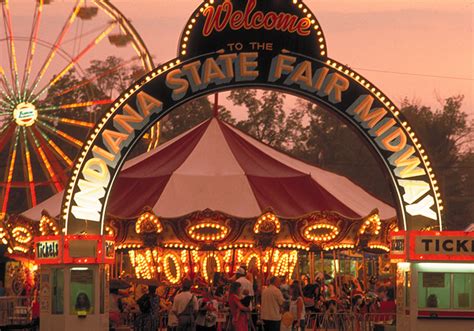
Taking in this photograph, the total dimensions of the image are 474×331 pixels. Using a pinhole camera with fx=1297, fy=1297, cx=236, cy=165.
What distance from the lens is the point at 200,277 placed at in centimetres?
A: 3161

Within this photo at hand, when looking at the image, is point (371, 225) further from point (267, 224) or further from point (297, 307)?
point (297, 307)

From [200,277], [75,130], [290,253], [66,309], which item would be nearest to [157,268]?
[200,277]

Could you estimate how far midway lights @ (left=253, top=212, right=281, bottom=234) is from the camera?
2920cm

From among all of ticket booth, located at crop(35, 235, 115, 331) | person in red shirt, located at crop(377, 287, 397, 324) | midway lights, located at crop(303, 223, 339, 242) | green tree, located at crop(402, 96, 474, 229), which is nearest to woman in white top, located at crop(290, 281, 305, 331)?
person in red shirt, located at crop(377, 287, 397, 324)

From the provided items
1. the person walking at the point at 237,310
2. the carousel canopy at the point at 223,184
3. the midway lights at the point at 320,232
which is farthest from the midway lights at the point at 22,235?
the person walking at the point at 237,310

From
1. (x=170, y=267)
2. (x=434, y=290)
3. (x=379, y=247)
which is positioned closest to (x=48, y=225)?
(x=170, y=267)

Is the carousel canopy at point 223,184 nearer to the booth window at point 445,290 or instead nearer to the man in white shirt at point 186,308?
the man in white shirt at point 186,308

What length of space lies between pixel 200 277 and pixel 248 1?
11320 mm

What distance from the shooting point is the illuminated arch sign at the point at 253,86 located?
21.3 m

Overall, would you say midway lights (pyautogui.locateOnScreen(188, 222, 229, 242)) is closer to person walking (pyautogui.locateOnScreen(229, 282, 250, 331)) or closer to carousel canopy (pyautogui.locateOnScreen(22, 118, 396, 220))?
carousel canopy (pyautogui.locateOnScreen(22, 118, 396, 220))

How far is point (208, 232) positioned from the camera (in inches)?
1153

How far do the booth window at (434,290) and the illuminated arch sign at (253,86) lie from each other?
0.88 meters

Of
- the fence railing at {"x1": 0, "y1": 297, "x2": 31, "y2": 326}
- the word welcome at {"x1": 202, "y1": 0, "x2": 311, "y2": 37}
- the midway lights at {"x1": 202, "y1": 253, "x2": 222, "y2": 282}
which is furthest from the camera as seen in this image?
the midway lights at {"x1": 202, "y1": 253, "x2": 222, "y2": 282}

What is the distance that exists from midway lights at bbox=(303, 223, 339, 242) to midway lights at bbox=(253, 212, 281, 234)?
830mm
